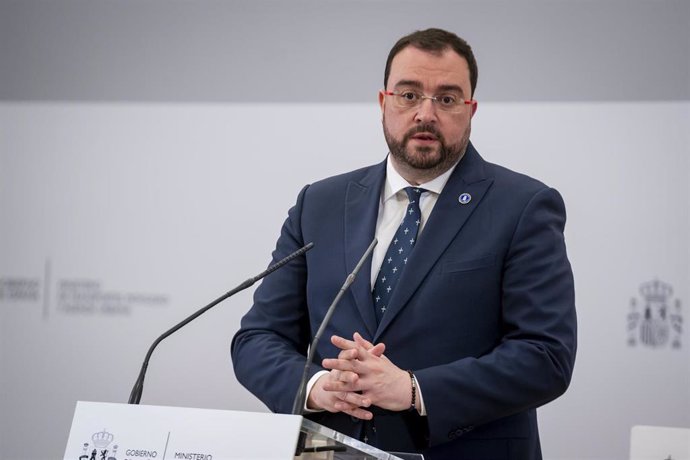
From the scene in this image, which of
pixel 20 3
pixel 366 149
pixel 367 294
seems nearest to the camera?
pixel 367 294

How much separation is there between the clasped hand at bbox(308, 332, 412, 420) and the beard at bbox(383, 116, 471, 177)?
61 centimetres

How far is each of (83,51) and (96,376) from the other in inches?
60.2

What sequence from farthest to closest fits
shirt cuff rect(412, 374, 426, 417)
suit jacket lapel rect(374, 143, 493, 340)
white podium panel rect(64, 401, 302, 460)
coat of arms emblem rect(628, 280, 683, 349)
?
1. coat of arms emblem rect(628, 280, 683, 349)
2. suit jacket lapel rect(374, 143, 493, 340)
3. shirt cuff rect(412, 374, 426, 417)
4. white podium panel rect(64, 401, 302, 460)

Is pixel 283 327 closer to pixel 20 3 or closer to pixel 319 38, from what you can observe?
pixel 319 38

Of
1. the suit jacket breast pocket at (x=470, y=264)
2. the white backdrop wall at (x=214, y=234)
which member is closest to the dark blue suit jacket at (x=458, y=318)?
the suit jacket breast pocket at (x=470, y=264)

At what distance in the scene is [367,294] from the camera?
2189 millimetres

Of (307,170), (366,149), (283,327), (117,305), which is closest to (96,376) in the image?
(117,305)

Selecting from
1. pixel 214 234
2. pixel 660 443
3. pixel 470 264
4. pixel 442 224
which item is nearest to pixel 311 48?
pixel 214 234

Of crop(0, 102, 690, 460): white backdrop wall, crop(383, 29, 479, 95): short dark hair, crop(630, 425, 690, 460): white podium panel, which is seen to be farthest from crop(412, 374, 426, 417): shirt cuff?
crop(0, 102, 690, 460): white backdrop wall

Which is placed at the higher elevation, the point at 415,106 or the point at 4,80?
the point at 4,80

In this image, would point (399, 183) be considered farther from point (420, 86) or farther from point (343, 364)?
point (343, 364)

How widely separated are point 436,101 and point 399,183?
0.24 m

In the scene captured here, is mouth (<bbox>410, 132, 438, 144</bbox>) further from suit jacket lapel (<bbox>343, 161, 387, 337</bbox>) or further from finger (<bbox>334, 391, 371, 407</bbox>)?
finger (<bbox>334, 391, 371, 407</bbox>)

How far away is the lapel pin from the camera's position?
2273 mm
